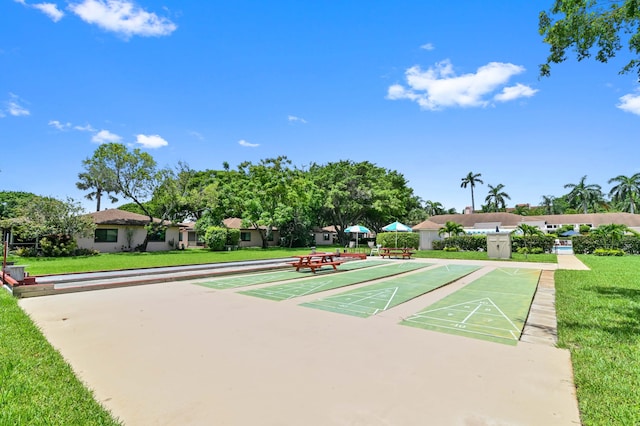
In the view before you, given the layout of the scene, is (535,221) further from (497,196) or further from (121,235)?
(121,235)

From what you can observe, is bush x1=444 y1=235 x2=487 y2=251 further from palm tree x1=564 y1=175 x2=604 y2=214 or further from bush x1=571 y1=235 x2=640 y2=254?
palm tree x1=564 y1=175 x2=604 y2=214

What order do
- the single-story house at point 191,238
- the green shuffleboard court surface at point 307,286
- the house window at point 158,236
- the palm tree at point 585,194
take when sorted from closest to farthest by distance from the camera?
the green shuffleboard court surface at point 307,286
the house window at point 158,236
the single-story house at point 191,238
the palm tree at point 585,194

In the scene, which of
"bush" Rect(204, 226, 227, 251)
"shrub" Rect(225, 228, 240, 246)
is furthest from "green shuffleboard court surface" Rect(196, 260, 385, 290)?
"shrub" Rect(225, 228, 240, 246)

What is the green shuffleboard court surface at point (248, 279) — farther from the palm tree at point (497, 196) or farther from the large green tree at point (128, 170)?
the palm tree at point (497, 196)

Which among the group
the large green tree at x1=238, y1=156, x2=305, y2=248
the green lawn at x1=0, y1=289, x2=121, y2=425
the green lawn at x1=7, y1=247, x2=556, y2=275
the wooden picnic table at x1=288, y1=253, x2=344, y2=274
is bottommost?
the green lawn at x1=7, y1=247, x2=556, y2=275

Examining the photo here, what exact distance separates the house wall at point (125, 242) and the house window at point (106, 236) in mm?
232

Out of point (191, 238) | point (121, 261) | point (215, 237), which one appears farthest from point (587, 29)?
point (191, 238)

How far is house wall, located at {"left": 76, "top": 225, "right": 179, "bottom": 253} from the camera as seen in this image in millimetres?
26695

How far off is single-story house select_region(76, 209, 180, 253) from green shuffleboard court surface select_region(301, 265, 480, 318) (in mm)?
24849

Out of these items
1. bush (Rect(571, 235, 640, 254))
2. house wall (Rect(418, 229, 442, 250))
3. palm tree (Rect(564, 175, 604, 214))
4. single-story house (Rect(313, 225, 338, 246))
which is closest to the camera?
bush (Rect(571, 235, 640, 254))

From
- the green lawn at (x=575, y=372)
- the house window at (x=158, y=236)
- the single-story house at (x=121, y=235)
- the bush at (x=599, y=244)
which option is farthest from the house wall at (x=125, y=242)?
the bush at (x=599, y=244)

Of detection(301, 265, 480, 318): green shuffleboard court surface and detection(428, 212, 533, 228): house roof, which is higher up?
detection(428, 212, 533, 228): house roof

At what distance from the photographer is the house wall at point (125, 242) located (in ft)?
87.6

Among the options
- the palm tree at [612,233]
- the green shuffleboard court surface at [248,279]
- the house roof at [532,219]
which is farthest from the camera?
the house roof at [532,219]
